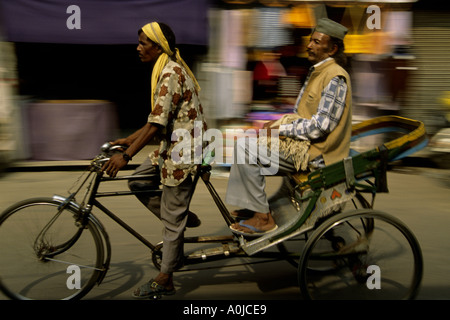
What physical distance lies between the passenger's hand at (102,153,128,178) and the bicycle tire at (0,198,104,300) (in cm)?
35

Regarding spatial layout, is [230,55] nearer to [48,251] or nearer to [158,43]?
[158,43]

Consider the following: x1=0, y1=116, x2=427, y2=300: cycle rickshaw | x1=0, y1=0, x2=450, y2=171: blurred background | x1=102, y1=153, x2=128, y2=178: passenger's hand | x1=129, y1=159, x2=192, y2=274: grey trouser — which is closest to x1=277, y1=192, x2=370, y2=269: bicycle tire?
x1=0, y1=116, x2=427, y2=300: cycle rickshaw

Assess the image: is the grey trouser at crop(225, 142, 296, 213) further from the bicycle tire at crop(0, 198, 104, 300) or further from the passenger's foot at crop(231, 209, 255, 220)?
the bicycle tire at crop(0, 198, 104, 300)

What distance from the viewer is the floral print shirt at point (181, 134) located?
2.96 m

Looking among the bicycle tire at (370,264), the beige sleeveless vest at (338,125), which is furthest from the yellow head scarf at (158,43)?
the bicycle tire at (370,264)

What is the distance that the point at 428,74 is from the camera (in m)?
7.57

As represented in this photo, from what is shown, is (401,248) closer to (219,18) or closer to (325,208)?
(325,208)

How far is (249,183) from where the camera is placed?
3.15 meters

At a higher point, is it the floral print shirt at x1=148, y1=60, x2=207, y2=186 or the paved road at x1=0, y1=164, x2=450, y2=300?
the floral print shirt at x1=148, y1=60, x2=207, y2=186

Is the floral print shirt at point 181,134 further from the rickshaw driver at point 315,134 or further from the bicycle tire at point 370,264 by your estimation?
the bicycle tire at point 370,264

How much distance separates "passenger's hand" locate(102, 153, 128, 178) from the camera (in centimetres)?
289

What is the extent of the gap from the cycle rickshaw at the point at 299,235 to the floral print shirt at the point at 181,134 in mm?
142

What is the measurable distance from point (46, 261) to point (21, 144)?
397cm

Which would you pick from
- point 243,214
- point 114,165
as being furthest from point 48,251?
point 243,214
